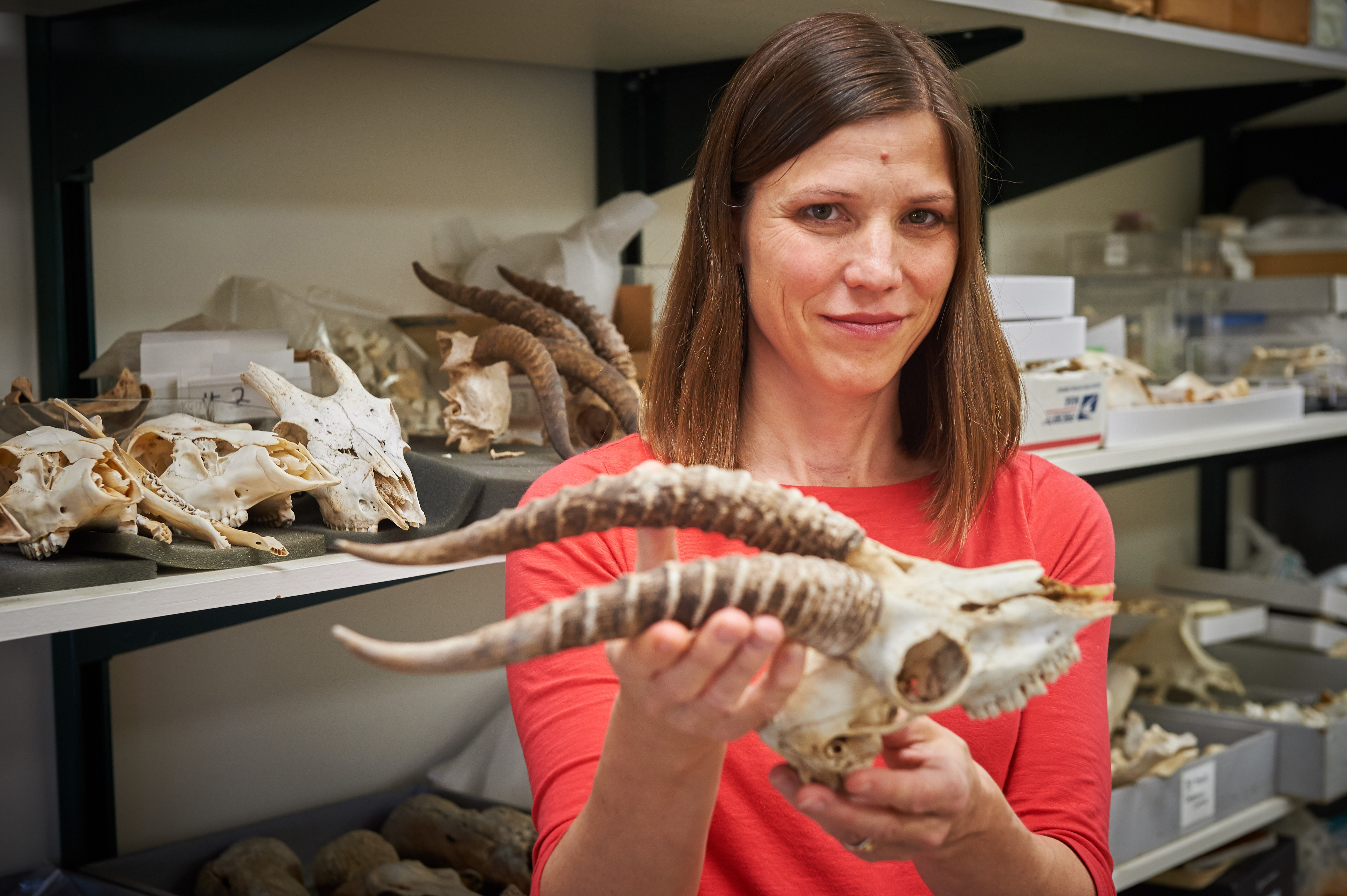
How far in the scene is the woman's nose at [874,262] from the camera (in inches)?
34.5

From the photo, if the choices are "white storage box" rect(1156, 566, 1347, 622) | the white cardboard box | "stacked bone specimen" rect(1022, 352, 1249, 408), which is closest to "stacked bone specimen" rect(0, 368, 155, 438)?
the white cardboard box

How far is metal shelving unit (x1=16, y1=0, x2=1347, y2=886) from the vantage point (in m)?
1.07

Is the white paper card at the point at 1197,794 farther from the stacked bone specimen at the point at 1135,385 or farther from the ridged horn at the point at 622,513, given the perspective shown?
the ridged horn at the point at 622,513

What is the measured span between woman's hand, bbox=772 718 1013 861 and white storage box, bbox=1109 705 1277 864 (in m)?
0.94

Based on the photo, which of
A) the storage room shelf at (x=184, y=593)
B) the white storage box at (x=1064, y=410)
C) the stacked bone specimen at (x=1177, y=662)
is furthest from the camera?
the stacked bone specimen at (x=1177, y=662)

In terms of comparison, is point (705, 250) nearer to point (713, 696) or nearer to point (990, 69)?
point (713, 696)

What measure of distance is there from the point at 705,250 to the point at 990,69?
98cm

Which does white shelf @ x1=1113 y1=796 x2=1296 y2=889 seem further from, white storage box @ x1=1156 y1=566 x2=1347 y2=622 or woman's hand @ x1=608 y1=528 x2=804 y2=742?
woman's hand @ x1=608 y1=528 x2=804 y2=742

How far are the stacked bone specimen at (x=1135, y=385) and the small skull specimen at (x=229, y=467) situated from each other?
951mm

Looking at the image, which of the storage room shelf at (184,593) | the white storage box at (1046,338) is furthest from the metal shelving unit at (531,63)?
the white storage box at (1046,338)

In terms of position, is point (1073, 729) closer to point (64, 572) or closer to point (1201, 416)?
point (64, 572)

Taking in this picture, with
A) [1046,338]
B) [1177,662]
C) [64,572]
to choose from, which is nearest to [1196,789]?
[1177,662]

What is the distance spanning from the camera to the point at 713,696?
23.2 inches

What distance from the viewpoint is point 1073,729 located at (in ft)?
3.21
